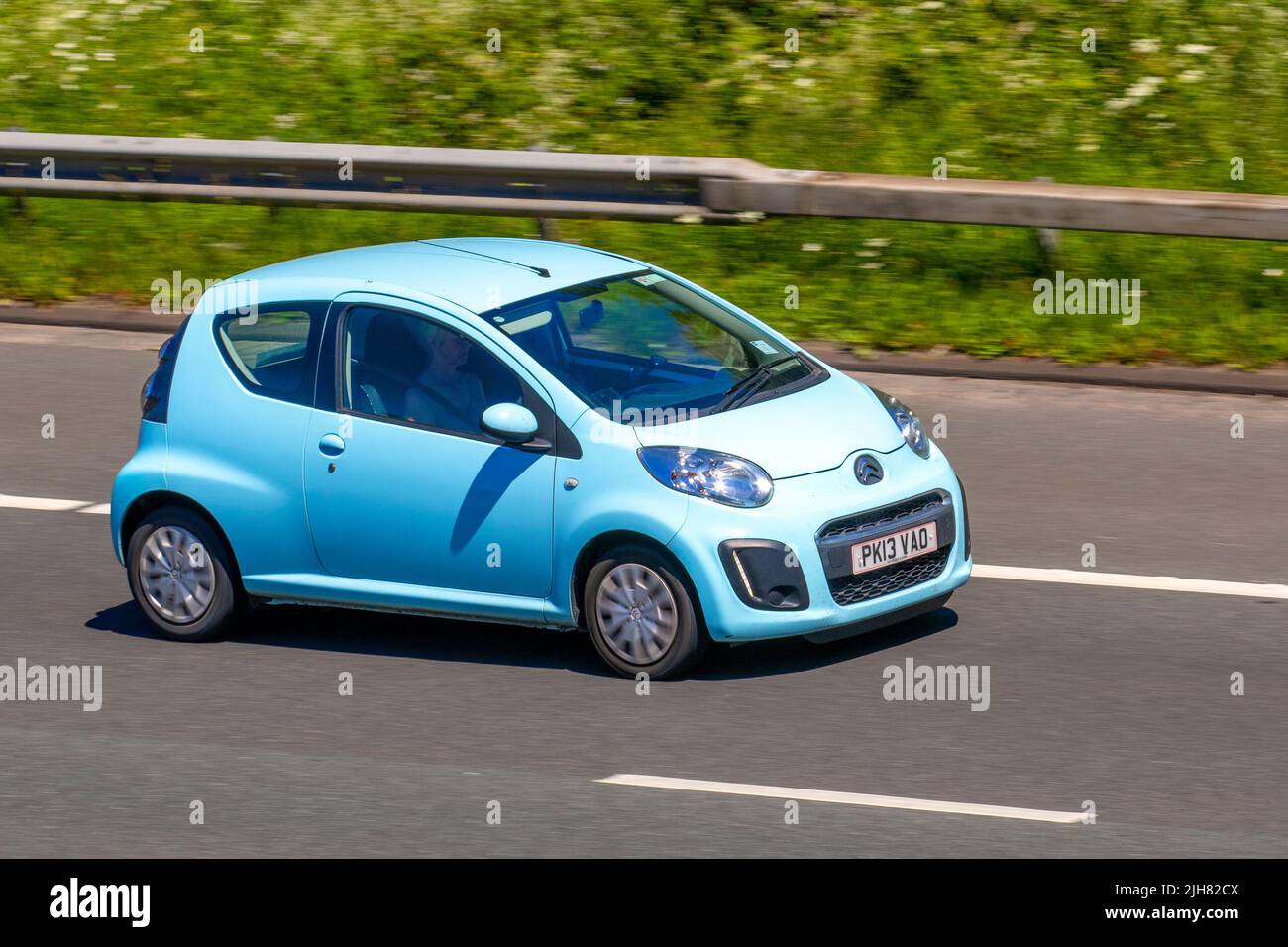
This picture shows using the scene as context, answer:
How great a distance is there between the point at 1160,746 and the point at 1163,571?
2.19m

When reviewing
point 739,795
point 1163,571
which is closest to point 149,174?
point 1163,571

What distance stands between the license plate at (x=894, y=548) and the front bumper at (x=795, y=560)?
0.10ft

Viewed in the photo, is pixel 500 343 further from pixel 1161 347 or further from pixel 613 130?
pixel 613 130

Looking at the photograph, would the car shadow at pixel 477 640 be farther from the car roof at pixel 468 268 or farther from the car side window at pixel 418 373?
the car roof at pixel 468 268

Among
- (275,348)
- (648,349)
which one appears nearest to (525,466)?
(648,349)

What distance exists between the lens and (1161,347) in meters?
12.4

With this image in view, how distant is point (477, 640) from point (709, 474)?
4.62 feet

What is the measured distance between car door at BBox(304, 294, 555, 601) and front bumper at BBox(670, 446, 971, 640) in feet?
2.18

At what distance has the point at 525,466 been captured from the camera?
7855 millimetres

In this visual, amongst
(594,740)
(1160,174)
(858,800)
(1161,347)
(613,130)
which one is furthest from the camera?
(613,130)

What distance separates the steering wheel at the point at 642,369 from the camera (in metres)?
8.15

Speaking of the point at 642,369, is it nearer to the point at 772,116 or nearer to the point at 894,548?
the point at 894,548

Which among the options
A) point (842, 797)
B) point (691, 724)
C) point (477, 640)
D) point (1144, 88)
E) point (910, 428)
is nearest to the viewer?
point (842, 797)

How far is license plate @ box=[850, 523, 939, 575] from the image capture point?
7.71 meters
